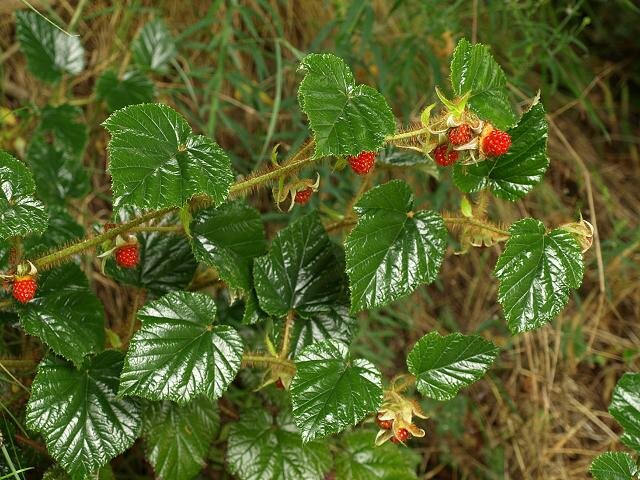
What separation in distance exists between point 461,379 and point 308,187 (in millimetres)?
384

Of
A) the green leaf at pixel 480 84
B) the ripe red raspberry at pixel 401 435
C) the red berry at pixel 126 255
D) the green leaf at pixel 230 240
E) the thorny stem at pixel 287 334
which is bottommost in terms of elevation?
the ripe red raspberry at pixel 401 435

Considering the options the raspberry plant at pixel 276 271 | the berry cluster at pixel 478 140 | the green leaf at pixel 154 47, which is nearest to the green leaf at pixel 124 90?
the green leaf at pixel 154 47

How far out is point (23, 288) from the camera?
102 cm

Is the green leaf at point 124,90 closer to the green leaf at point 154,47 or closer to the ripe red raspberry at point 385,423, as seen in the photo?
the green leaf at point 154,47

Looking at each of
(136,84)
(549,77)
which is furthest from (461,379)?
(549,77)

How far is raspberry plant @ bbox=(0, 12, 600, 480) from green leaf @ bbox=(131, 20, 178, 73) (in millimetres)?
601

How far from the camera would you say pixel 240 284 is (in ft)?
3.87

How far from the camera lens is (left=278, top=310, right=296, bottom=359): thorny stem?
3.89 feet

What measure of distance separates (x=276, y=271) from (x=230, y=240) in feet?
0.32

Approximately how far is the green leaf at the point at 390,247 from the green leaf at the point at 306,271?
163mm

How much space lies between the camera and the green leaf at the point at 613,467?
114 cm

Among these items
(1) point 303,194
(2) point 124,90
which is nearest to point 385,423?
(1) point 303,194

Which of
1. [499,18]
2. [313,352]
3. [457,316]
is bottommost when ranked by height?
[313,352]

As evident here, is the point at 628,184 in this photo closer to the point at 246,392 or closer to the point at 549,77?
the point at 549,77
